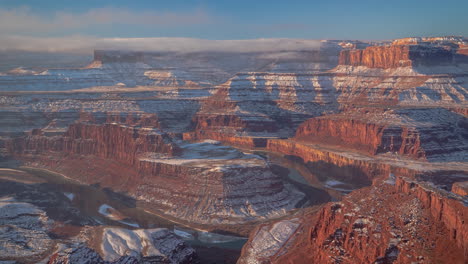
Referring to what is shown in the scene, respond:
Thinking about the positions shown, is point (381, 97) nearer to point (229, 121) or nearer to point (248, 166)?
point (229, 121)

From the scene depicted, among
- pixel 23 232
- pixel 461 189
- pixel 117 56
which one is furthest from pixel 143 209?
pixel 117 56

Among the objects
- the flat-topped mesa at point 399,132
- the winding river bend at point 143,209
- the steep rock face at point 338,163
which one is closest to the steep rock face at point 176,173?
the winding river bend at point 143,209

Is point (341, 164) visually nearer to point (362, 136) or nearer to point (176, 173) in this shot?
point (362, 136)

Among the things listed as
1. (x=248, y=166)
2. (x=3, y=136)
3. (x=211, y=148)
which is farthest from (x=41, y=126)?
(x=248, y=166)

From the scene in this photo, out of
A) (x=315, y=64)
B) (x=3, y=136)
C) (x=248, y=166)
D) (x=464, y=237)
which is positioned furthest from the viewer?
(x=315, y=64)

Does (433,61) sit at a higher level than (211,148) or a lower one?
higher

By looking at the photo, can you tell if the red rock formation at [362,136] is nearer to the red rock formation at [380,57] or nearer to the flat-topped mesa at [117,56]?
the red rock formation at [380,57]
